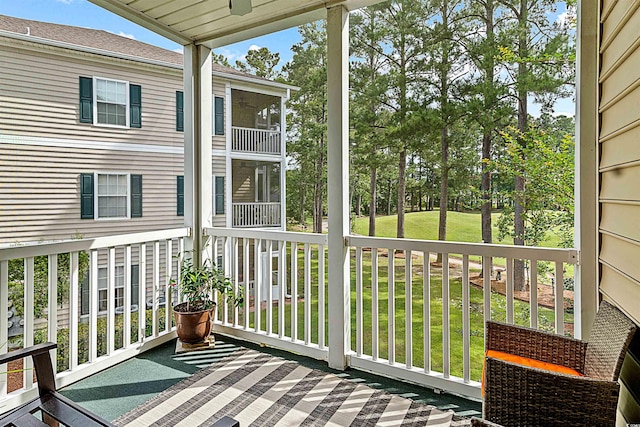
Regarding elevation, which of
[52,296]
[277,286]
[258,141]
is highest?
[258,141]

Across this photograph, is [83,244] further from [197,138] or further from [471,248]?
[471,248]

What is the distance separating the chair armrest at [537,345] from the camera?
65.8 inches

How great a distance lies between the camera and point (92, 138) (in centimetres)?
272

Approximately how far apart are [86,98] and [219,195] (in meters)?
1.30

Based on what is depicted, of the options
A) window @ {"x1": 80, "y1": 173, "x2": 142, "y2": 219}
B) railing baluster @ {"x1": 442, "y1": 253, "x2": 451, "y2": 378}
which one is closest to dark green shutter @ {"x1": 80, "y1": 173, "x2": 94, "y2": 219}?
window @ {"x1": 80, "y1": 173, "x2": 142, "y2": 219}

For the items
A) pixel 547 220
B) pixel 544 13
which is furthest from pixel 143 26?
pixel 547 220

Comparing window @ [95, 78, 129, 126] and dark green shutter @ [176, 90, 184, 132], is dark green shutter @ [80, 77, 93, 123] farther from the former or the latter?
dark green shutter @ [176, 90, 184, 132]

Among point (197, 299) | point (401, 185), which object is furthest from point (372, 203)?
point (197, 299)

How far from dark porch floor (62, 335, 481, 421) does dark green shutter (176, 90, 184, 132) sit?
1.95 m

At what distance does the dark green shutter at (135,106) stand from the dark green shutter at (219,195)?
2.74ft

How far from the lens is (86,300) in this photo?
8.82ft

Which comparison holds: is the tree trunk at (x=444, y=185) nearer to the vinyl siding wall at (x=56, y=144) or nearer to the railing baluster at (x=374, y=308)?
the railing baluster at (x=374, y=308)

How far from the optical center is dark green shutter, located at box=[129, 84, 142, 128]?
289 cm

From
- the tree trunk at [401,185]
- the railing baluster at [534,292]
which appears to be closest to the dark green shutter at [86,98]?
the tree trunk at [401,185]
